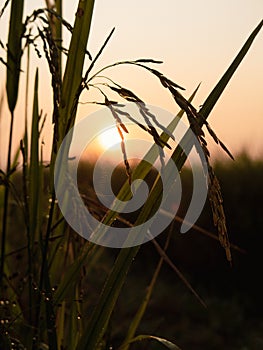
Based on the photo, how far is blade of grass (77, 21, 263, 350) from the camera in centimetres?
100

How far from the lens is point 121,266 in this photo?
3.30 ft

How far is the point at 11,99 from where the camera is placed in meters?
1.13

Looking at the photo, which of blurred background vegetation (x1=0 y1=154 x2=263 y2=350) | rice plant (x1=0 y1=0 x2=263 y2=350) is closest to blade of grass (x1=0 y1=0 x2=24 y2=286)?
rice plant (x1=0 y1=0 x2=263 y2=350)

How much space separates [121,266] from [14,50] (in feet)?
1.16

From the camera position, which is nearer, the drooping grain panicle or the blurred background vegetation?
the drooping grain panicle

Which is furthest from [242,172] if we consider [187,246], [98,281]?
[98,281]

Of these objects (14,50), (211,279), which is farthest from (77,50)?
(211,279)

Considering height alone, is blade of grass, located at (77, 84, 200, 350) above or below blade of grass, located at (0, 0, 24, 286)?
below

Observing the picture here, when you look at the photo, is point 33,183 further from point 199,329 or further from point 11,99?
point 199,329

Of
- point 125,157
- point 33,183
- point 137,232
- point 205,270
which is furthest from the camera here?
point 205,270

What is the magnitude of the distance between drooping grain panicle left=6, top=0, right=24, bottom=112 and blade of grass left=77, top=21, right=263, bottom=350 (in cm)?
27

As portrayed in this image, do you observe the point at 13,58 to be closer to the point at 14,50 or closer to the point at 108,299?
the point at 14,50

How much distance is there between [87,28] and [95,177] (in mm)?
221

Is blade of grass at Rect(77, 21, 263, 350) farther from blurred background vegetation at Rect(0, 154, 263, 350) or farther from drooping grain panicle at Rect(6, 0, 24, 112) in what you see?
blurred background vegetation at Rect(0, 154, 263, 350)
